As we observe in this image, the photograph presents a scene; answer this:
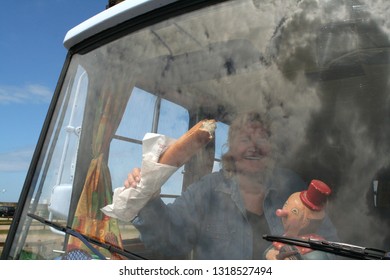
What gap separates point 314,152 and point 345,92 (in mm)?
212

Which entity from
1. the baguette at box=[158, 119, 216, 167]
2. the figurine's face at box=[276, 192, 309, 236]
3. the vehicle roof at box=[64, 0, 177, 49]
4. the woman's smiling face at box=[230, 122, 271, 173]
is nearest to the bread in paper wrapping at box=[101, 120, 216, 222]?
the baguette at box=[158, 119, 216, 167]

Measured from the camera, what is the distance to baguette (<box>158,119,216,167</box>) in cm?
155

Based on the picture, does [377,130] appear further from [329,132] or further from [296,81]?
[296,81]

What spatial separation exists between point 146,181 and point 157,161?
0.08m

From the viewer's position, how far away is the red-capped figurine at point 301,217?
1.31 metres

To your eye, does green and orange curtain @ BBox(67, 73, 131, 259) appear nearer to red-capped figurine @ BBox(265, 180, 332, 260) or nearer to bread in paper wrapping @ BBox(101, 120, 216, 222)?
bread in paper wrapping @ BBox(101, 120, 216, 222)

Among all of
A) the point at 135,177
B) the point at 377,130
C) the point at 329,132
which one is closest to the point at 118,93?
the point at 135,177

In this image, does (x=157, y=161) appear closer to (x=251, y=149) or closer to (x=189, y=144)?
(x=189, y=144)

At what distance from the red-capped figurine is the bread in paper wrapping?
0.37 m

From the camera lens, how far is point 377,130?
1.30 meters

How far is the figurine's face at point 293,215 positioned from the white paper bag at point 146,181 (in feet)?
1.35

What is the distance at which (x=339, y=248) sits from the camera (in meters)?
1.24

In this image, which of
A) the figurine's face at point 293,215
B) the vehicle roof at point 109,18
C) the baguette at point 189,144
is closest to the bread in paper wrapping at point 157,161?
the baguette at point 189,144

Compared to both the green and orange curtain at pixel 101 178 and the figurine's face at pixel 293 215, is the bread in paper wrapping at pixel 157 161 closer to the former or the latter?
the green and orange curtain at pixel 101 178
